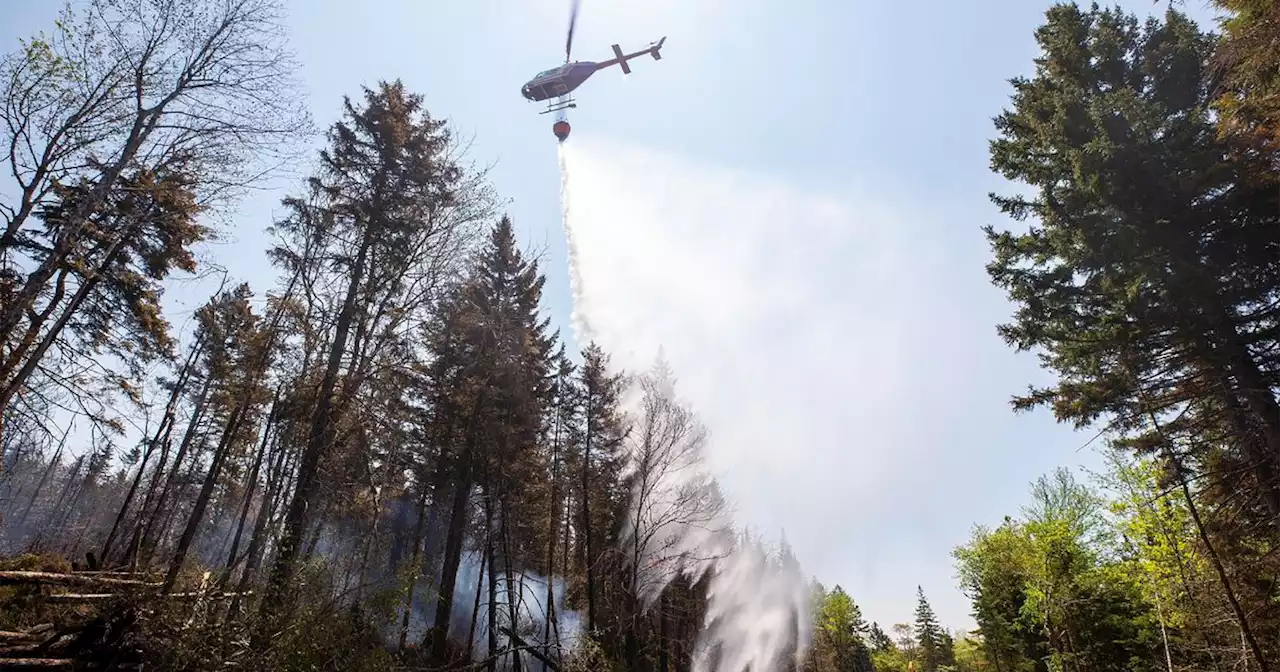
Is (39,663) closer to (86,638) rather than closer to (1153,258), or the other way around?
(86,638)

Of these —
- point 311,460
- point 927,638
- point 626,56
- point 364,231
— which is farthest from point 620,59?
point 927,638

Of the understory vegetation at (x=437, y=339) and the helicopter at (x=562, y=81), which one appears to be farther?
the helicopter at (x=562, y=81)

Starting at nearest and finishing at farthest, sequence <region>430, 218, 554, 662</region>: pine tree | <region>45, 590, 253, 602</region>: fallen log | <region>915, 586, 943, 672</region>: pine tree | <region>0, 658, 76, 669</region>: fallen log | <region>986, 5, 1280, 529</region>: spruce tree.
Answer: <region>0, 658, 76, 669</region>: fallen log, <region>45, 590, 253, 602</region>: fallen log, <region>986, 5, 1280, 529</region>: spruce tree, <region>430, 218, 554, 662</region>: pine tree, <region>915, 586, 943, 672</region>: pine tree

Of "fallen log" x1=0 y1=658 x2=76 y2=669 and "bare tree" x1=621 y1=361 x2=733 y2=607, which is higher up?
"bare tree" x1=621 y1=361 x2=733 y2=607

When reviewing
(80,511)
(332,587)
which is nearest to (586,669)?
(332,587)

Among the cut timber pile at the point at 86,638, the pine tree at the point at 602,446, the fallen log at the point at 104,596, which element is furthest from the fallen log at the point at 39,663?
the pine tree at the point at 602,446

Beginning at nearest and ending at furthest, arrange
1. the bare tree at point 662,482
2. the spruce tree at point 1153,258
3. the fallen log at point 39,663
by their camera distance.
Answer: the fallen log at point 39,663, the spruce tree at point 1153,258, the bare tree at point 662,482

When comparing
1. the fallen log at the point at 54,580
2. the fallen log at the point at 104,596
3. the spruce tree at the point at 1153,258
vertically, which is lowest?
the fallen log at the point at 104,596

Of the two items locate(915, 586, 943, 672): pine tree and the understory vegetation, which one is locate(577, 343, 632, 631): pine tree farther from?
locate(915, 586, 943, 672): pine tree

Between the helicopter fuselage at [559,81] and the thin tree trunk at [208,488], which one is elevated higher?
the helicopter fuselage at [559,81]

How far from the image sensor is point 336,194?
492 inches

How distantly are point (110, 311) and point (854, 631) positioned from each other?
56120mm

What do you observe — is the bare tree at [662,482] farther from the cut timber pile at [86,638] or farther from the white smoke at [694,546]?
the cut timber pile at [86,638]

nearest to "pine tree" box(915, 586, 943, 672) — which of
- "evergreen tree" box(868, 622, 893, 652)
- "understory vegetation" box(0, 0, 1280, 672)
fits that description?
"evergreen tree" box(868, 622, 893, 652)
